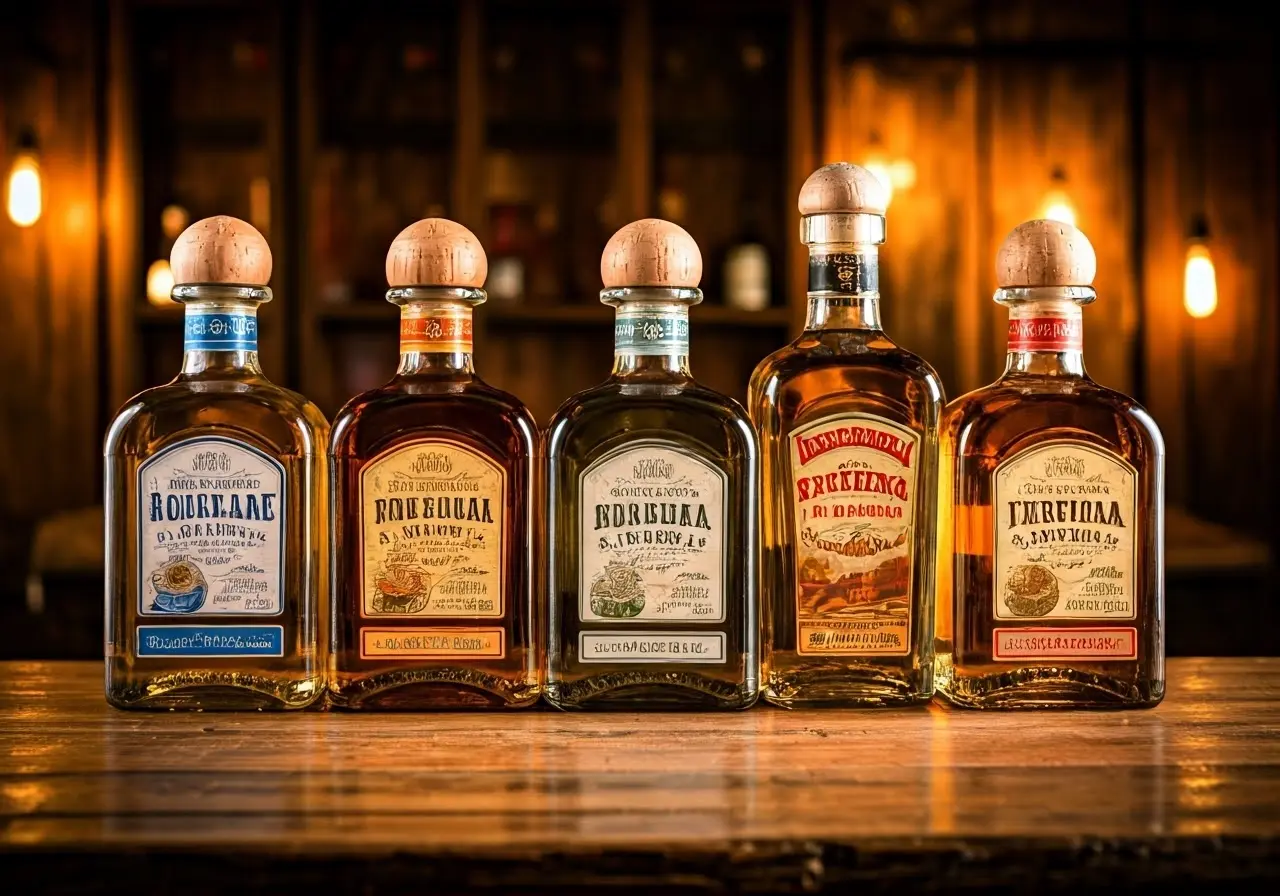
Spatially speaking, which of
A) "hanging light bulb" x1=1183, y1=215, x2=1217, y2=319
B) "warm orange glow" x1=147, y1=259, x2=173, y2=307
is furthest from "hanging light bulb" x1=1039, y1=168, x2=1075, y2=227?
"warm orange glow" x1=147, y1=259, x2=173, y2=307

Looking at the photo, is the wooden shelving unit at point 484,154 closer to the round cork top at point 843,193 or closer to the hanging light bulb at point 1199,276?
the hanging light bulb at point 1199,276

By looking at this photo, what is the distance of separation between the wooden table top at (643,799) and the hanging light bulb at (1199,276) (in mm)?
2554

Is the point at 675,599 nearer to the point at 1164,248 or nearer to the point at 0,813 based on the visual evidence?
the point at 0,813

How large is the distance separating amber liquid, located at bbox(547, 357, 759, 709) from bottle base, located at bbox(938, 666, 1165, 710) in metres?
0.14

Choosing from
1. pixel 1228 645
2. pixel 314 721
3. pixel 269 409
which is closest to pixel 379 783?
pixel 314 721

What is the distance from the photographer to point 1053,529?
0.91m

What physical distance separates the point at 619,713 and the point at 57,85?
9.09 feet

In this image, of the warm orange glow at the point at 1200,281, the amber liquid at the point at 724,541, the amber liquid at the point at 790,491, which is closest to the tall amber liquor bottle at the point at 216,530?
the amber liquid at the point at 724,541

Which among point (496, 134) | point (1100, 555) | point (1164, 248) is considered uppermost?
point (496, 134)

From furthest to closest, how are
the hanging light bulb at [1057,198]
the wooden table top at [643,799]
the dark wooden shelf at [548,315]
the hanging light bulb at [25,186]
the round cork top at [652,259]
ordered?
the hanging light bulb at [1057,198]
the dark wooden shelf at [548,315]
the hanging light bulb at [25,186]
the round cork top at [652,259]
the wooden table top at [643,799]

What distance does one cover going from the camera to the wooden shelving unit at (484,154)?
316 cm

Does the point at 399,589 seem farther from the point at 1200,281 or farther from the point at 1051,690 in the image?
the point at 1200,281

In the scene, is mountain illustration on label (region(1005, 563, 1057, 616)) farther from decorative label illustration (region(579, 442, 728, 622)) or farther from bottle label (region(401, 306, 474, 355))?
bottle label (region(401, 306, 474, 355))

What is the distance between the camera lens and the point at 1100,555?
91 centimetres
